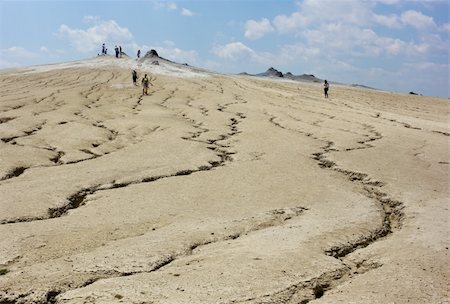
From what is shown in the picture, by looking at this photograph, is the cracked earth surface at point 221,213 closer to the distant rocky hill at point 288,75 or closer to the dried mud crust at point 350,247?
the dried mud crust at point 350,247

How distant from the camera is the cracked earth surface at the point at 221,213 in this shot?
5.34 m

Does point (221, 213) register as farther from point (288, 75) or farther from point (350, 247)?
point (288, 75)

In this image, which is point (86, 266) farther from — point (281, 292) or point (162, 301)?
point (281, 292)

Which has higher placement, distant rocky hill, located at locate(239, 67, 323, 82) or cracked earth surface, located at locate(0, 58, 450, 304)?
distant rocky hill, located at locate(239, 67, 323, 82)

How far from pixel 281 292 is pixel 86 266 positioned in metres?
2.51

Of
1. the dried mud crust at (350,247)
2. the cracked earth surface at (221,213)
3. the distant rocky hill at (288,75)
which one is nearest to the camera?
the dried mud crust at (350,247)

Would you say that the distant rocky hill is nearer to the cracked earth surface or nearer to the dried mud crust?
the cracked earth surface

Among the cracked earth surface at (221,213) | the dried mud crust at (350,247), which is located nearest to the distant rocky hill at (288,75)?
the cracked earth surface at (221,213)

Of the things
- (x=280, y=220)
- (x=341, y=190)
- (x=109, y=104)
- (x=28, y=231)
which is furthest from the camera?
(x=109, y=104)

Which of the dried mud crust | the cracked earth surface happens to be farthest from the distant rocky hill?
the dried mud crust

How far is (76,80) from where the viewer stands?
34094mm

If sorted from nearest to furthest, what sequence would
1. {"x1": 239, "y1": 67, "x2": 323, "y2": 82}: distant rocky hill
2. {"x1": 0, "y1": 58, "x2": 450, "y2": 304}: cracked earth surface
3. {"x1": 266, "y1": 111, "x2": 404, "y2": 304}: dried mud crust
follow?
{"x1": 266, "y1": 111, "x2": 404, "y2": 304}: dried mud crust, {"x1": 0, "y1": 58, "x2": 450, "y2": 304}: cracked earth surface, {"x1": 239, "y1": 67, "x2": 323, "y2": 82}: distant rocky hill

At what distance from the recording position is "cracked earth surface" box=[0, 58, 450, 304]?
5.34 meters

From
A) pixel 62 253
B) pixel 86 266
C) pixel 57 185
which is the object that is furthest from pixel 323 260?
pixel 57 185
